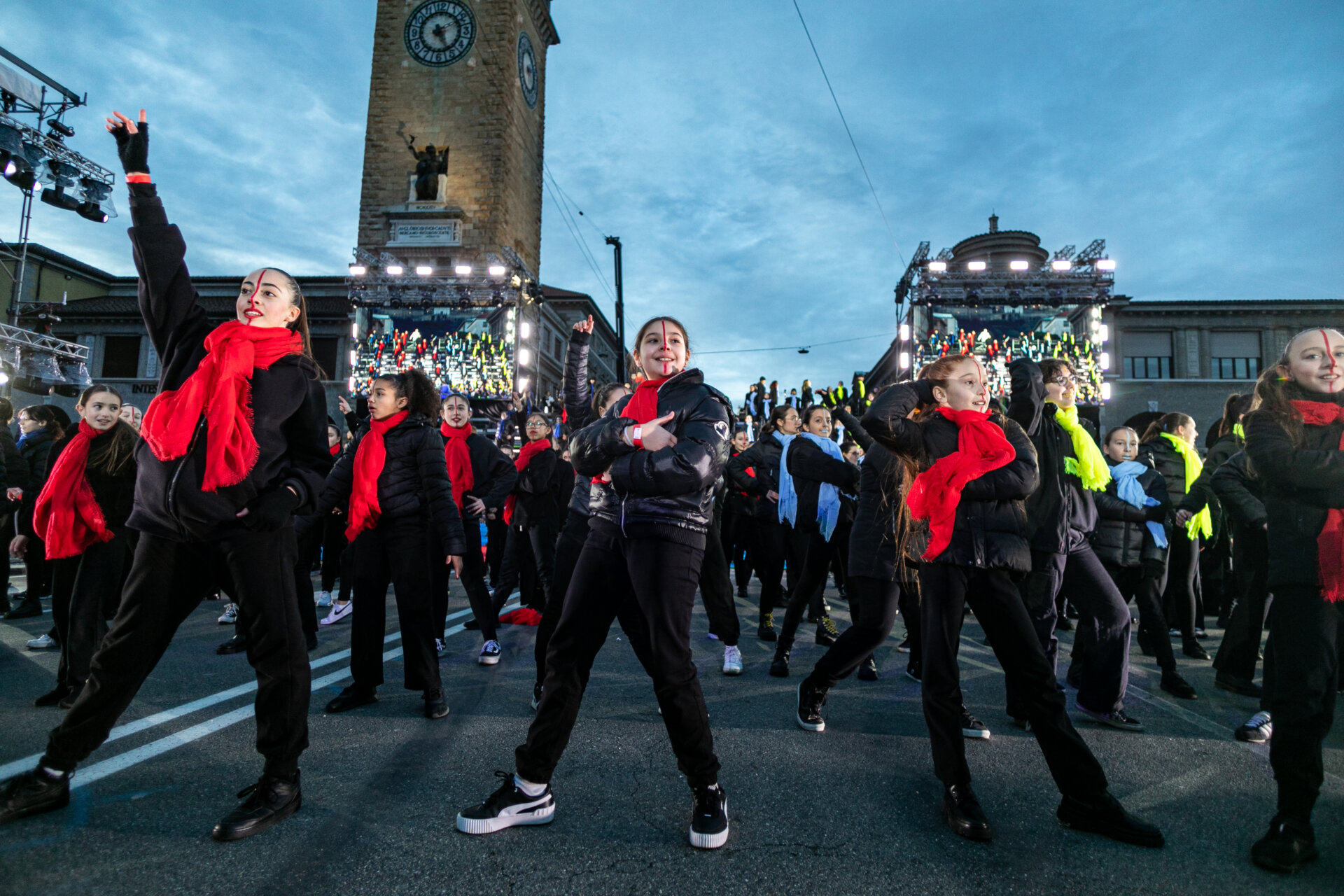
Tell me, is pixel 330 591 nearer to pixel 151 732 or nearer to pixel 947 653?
pixel 151 732

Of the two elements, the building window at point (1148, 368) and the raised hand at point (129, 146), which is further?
the building window at point (1148, 368)

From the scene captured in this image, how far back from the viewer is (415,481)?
13.8ft

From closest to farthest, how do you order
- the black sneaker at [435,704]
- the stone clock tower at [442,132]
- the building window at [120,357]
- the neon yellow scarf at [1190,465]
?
the black sneaker at [435,704], the neon yellow scarf at [1190,465], the stone clock tower at [442,132], the building window at [120,357]

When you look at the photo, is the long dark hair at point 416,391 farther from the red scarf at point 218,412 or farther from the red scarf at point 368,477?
the red scarf at point 218,412

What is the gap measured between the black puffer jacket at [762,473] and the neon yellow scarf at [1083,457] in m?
2.99

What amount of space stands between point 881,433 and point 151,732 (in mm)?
3656

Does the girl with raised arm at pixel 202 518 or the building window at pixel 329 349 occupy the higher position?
the building window at pixel 329 349

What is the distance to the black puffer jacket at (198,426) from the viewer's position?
8.18 ft

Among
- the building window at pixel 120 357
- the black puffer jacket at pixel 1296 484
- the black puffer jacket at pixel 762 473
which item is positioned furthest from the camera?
the building window at pixel 120 357

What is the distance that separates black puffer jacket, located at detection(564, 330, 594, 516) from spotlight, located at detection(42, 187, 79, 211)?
22.8m

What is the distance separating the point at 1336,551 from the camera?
2469 millimetres

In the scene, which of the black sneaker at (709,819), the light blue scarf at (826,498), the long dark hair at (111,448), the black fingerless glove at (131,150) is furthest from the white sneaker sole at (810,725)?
the long dark hair at (111,448)

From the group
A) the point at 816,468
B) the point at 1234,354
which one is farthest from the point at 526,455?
the point at 1234,354

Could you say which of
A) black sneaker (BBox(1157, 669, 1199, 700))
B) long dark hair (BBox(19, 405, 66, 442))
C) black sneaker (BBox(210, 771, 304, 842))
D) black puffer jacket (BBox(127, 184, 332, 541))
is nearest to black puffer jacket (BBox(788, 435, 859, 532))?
black sneaker (BBox(1157, 669, 1199, 700))
